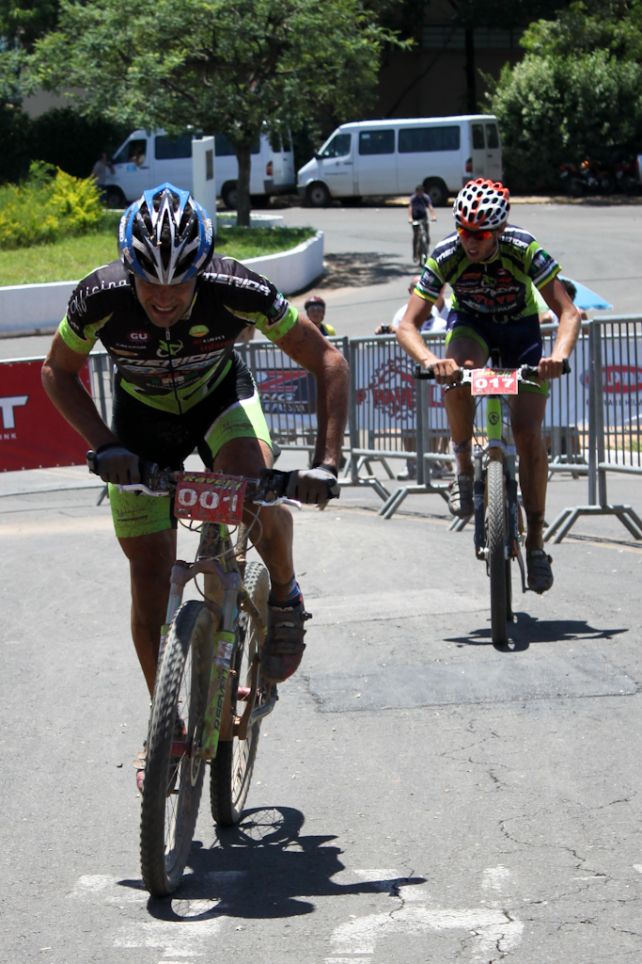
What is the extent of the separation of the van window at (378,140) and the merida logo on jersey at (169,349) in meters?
40.8

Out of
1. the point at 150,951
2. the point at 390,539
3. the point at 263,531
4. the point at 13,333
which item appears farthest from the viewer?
the point at 13,333

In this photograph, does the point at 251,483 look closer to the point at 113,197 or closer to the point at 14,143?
the point at 113,197

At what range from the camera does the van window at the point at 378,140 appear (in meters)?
44.7

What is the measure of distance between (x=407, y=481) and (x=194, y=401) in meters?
10.0

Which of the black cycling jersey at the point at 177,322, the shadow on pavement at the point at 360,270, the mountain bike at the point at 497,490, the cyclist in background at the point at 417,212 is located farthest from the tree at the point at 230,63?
the black cycling jersey at the point at 177,322

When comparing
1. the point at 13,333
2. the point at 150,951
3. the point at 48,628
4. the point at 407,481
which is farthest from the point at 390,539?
the point at 13,333

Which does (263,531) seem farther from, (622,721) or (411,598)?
(411,598)

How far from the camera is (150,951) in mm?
4211

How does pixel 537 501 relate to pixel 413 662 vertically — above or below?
above

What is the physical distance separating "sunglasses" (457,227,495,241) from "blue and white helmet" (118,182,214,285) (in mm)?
3429

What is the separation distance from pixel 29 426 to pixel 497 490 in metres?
7.57

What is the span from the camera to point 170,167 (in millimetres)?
44281

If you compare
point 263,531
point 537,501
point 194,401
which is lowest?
point 537,501

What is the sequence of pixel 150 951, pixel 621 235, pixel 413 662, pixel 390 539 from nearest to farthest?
pixel 150 951 < pixel 413 662 < pixel 390 539 < pixel 621 235
